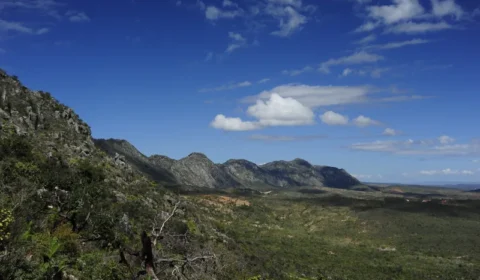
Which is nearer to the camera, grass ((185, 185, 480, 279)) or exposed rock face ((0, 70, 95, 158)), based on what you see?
exposed rock face ((0, 70, 95, 158))

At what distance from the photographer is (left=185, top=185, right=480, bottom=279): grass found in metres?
70.1

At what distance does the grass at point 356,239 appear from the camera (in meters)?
70.1

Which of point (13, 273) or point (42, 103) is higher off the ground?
point (42, 103)

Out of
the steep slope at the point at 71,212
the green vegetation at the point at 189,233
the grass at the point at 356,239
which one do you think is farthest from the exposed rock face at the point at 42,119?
the grass at the point at 356,239

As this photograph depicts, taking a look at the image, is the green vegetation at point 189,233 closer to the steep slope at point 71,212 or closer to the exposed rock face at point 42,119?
the steep slope at point 71,212

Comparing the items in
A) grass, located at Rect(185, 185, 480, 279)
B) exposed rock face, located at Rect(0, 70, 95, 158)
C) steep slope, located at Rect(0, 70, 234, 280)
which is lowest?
grass, located at Rect(185, 185, 480, 279)

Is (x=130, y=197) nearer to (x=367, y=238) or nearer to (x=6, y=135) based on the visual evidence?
(x=6, y=135)

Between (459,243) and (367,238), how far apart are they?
23033 mm

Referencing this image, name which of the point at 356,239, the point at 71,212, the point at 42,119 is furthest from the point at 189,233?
the point at 356,239

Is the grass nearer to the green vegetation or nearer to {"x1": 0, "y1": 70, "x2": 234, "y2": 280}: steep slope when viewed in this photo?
the green vegetation

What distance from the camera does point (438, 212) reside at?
133125 millimetres

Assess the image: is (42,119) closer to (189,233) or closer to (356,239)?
(189,233)

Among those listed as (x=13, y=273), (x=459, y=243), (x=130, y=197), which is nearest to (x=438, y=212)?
(x=459, y=243)

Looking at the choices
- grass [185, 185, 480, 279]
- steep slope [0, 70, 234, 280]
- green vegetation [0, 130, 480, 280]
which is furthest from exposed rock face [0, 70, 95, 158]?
grass [185, 185, 480, 279]
